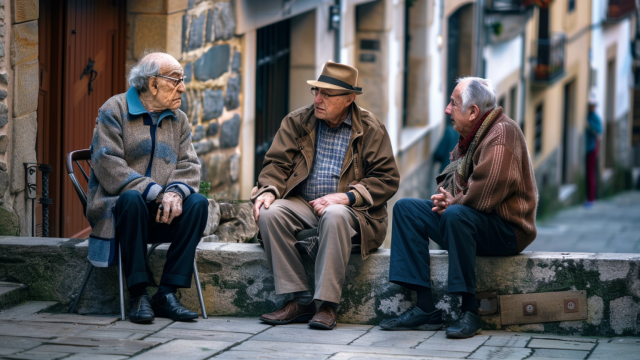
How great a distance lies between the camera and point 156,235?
13.7 ft

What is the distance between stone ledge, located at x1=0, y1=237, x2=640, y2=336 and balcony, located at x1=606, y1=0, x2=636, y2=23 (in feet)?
57.2

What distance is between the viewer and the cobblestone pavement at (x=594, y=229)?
447 inches

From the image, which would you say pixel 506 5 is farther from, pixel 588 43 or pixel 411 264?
pixel 411 264

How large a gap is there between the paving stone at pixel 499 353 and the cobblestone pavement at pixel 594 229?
24.0ft

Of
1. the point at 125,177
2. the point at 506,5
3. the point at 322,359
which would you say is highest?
the point at 506,5

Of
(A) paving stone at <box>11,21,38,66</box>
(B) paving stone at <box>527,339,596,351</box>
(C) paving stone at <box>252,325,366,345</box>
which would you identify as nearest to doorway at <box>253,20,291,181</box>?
(A) paving stone at <box>11,21,38,66</box>

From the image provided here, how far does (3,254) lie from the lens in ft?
14.2

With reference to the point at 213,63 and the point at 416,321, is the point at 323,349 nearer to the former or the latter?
the point at 416,321

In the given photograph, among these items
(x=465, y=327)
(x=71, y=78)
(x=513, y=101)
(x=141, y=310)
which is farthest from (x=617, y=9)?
(x=141, y=310)

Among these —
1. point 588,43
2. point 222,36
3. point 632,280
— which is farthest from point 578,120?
point 632,280

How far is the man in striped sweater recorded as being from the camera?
12.9 feet

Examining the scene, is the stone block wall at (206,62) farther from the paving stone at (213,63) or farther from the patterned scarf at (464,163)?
the patterned scarf at (464,163)

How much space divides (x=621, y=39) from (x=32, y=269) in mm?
20799

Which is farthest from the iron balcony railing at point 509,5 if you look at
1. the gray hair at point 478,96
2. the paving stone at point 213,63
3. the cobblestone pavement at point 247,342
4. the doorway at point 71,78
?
the cobblestone pavement at point 247,342
